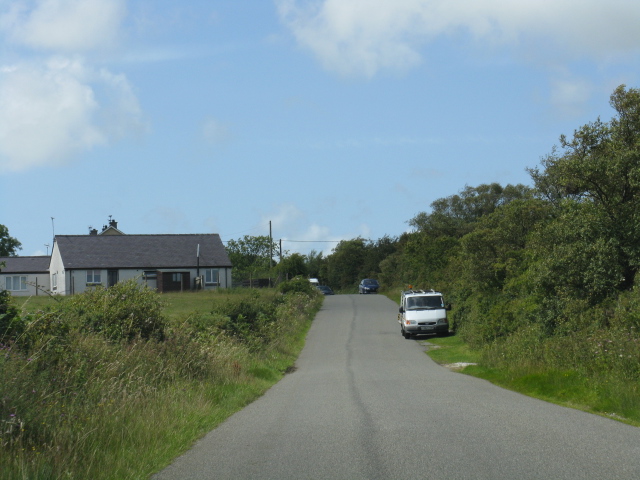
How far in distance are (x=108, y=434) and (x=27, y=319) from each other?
4.12 metres

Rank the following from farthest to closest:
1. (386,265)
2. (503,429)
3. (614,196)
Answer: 1. (386,265)
2. (614,196)
3. (503,429)

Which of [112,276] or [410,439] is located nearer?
[410,439]

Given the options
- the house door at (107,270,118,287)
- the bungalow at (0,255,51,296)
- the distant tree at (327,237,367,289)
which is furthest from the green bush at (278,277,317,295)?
the distant tree at (327,237,367,289)

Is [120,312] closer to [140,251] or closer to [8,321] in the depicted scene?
[8,321]

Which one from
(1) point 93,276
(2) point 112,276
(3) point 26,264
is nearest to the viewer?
(1) point 93,276

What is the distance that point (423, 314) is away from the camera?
37094mm

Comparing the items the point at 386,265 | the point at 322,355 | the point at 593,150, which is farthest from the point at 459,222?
the point at 593,150

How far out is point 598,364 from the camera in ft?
48.4

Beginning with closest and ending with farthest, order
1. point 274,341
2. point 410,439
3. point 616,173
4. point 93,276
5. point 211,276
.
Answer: point 410,439 → point 616,173 → point 274,341 → point 93,276 → point 211,276

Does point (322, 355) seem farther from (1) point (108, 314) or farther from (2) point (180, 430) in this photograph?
(2) point (180, 430)

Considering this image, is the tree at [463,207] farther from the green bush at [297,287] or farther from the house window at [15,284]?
the house window at [15,284]

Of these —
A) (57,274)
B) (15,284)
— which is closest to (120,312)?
(57,274)

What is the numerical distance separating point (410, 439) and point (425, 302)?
29275 millimetres

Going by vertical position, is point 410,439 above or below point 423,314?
below
